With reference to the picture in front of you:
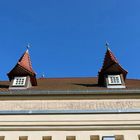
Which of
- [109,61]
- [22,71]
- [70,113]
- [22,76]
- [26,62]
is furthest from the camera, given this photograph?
[26,62]

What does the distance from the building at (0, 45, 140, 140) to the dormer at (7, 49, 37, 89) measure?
0.52 ft

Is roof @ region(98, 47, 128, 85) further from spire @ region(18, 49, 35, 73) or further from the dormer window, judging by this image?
spire @ region(18, 49, 35, 73)

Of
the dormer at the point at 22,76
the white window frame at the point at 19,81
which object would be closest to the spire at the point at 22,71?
the dormer at the point at 22,76

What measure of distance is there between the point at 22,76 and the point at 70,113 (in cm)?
564

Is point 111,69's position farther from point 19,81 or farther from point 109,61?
point 19,81

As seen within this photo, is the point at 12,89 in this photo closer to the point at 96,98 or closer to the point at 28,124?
the point at 28,124

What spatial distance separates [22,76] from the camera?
2262cm

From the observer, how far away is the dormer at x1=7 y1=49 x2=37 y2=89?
21631mm

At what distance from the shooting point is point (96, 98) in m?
19.7

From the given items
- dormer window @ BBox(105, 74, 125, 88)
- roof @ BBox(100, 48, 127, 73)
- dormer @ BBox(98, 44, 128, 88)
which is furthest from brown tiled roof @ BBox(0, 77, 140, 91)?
roof @ BBox(100, 48, 127, 73)

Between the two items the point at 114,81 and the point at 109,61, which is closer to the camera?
the point at 114,81

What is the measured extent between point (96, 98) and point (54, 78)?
871cm

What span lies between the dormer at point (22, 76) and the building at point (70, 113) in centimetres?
16

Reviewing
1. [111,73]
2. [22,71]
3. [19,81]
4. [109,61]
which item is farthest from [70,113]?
[109,61]
